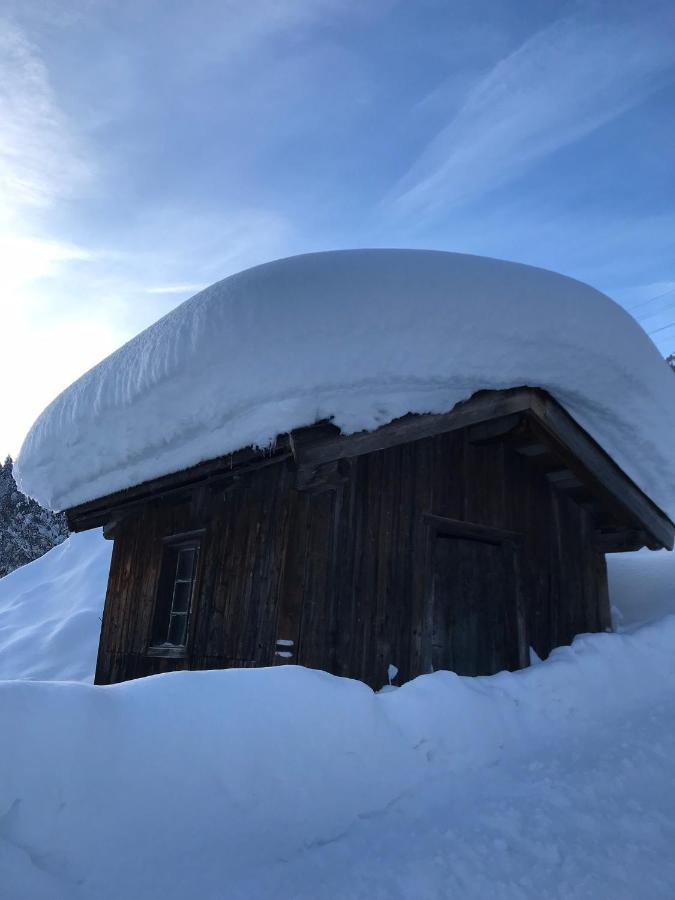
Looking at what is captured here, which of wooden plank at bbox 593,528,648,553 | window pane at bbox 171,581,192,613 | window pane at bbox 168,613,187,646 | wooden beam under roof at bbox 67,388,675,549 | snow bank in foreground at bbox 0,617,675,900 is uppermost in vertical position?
wooden beam under roof at bbox 67,388,675,549

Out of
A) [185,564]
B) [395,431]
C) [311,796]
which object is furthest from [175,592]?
[311,796]

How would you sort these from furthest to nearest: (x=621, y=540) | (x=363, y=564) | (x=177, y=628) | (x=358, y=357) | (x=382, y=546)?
(x=621, y=540) < (x=177, y=628) < (x=382, y=546) < (x=363, y=564) < (x=358, y=357)

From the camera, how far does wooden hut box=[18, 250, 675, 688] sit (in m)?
4.10

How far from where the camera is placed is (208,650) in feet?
18.2

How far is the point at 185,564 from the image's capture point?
6695mm

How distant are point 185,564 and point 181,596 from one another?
32 cm

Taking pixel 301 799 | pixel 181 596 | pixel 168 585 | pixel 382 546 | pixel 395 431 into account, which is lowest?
pixel 301 799

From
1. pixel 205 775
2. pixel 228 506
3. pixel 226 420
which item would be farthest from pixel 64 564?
pixel 205 775

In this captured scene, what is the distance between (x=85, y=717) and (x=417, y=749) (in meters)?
1.65

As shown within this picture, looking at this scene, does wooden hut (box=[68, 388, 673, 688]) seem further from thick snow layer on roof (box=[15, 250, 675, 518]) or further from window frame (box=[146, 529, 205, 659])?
thick snow layer on roof (box=[15, 250, 675, 518])

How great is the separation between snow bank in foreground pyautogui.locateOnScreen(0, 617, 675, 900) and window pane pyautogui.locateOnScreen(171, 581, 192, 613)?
3497 millimetres

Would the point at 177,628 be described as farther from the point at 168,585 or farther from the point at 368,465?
the point at 368,465

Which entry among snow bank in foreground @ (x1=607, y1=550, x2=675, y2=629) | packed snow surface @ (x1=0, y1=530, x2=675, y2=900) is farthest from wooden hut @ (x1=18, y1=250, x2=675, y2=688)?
packed snow surface @ (x1=0, y1=530, x2=675, y2=900)

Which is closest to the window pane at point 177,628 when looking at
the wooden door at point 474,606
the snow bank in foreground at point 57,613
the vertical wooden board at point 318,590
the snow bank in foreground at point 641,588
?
the vertical wooden board at point 318,590
